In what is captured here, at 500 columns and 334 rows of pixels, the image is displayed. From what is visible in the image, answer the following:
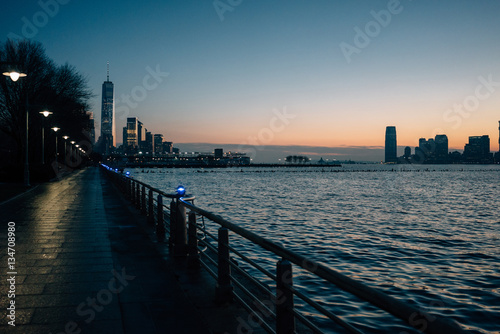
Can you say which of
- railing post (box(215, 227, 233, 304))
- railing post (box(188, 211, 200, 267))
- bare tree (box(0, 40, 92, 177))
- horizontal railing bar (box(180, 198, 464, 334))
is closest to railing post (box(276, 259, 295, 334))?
horizontal railing bar (box(180, 198, 464, 334))

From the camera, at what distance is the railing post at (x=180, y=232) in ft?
26.3

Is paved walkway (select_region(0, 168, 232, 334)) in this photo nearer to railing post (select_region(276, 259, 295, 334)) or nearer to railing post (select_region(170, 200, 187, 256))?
railing post (select_region(170, 200, 187, 256))

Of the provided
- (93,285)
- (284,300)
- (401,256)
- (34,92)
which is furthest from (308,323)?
(34,92)

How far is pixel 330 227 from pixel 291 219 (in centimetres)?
441

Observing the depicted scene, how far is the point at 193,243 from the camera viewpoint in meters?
7.34

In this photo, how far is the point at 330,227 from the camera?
25.4m

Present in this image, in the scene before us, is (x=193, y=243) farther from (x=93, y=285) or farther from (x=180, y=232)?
(x=93, y=285)

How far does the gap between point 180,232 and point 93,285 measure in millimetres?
2047

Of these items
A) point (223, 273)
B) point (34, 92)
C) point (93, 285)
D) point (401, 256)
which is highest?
point (34, 92)

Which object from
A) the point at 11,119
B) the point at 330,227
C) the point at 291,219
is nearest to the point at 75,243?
the point at 330,227

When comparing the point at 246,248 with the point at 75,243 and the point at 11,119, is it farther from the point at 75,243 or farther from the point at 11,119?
the point at 11,119

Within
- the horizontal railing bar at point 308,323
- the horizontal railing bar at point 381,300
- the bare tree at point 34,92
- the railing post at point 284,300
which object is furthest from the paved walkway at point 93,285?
the bare tree at point 34,92

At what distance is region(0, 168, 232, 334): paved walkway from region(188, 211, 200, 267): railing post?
0.49 m

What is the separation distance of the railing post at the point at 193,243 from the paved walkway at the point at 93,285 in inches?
19.3
